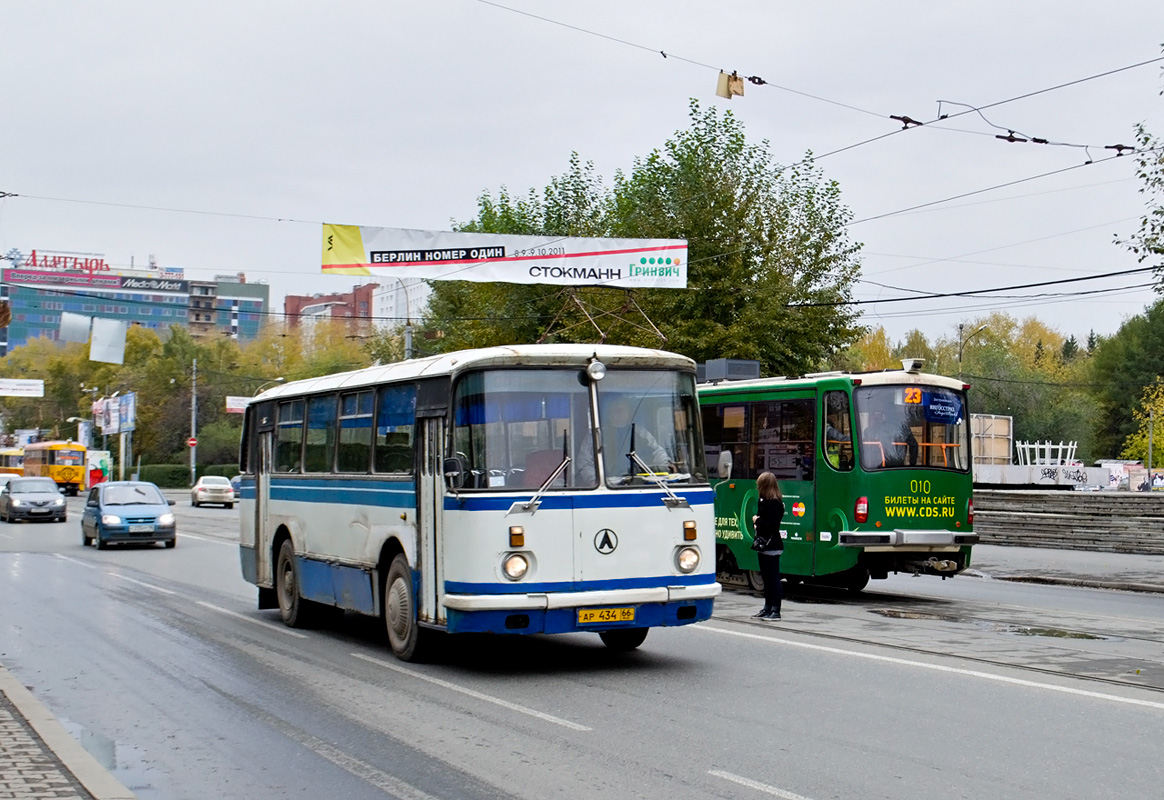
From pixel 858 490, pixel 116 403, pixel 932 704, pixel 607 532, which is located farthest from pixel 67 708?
pixel 116 403

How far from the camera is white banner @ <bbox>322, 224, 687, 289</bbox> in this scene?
Answer: 2850 centimetres

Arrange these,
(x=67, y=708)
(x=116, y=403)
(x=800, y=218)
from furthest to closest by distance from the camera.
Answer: (x=116, y=403), (x=800, y=218), (x=67, y=708)

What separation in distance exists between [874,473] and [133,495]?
69.2 ft

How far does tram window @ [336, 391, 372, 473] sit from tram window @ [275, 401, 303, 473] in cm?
152

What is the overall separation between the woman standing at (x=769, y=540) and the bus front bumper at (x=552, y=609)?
Result: 4102 mm

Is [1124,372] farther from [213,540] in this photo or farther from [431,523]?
[431,523]

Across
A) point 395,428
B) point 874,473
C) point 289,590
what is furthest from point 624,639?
point 874,473

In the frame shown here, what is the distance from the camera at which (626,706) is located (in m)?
9.69

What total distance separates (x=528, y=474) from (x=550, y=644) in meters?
2.97

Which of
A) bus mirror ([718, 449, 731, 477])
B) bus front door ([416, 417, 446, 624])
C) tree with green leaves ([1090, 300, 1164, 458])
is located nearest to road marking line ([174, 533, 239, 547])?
bus front door ([416, 417, 446, 624])

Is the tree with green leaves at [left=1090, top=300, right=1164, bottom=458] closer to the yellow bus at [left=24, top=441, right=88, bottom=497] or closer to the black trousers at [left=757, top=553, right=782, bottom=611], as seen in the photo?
the yellow bus at [left=24, top=441, right=88, bottom=497]

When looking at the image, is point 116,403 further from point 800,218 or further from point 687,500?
point 687,500

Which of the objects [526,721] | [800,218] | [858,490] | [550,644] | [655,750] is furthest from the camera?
[800,218]

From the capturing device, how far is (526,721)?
9156mm
